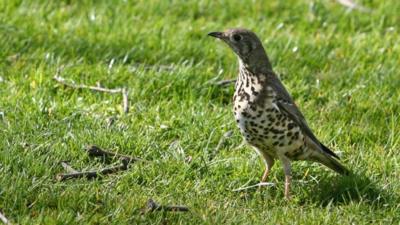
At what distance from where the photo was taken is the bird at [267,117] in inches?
242

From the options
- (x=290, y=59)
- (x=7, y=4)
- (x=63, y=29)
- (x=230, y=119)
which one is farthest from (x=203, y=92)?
(x=7, y=4)

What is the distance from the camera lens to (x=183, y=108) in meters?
7.44

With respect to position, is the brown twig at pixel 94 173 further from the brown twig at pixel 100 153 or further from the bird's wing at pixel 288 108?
the bird's wing at pixel 288 108

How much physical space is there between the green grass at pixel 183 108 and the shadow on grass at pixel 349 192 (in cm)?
1

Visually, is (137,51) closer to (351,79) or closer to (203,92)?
(203,92)

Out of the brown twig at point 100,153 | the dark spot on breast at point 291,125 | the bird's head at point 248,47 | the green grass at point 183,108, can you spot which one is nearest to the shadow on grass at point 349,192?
the green grass at point 183,108

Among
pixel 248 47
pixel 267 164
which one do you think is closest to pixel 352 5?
pixel 248 47

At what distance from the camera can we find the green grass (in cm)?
595

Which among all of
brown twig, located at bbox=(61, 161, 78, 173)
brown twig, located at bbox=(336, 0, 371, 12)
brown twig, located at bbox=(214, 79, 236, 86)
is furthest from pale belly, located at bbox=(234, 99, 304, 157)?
brown twig, located at bbox=(336, 0, 371, 12)

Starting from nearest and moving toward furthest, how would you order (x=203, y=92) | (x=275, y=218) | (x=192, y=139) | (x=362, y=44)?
(x=275, y=218) → (x=192, y=139) → (x=203, y=92) → (x=362, y=44)

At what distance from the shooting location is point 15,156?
614 centimetres

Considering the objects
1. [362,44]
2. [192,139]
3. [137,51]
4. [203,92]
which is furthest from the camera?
[362,44]

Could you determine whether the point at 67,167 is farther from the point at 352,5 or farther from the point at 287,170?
the point at 352,5

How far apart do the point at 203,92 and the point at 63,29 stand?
5.54 ft
